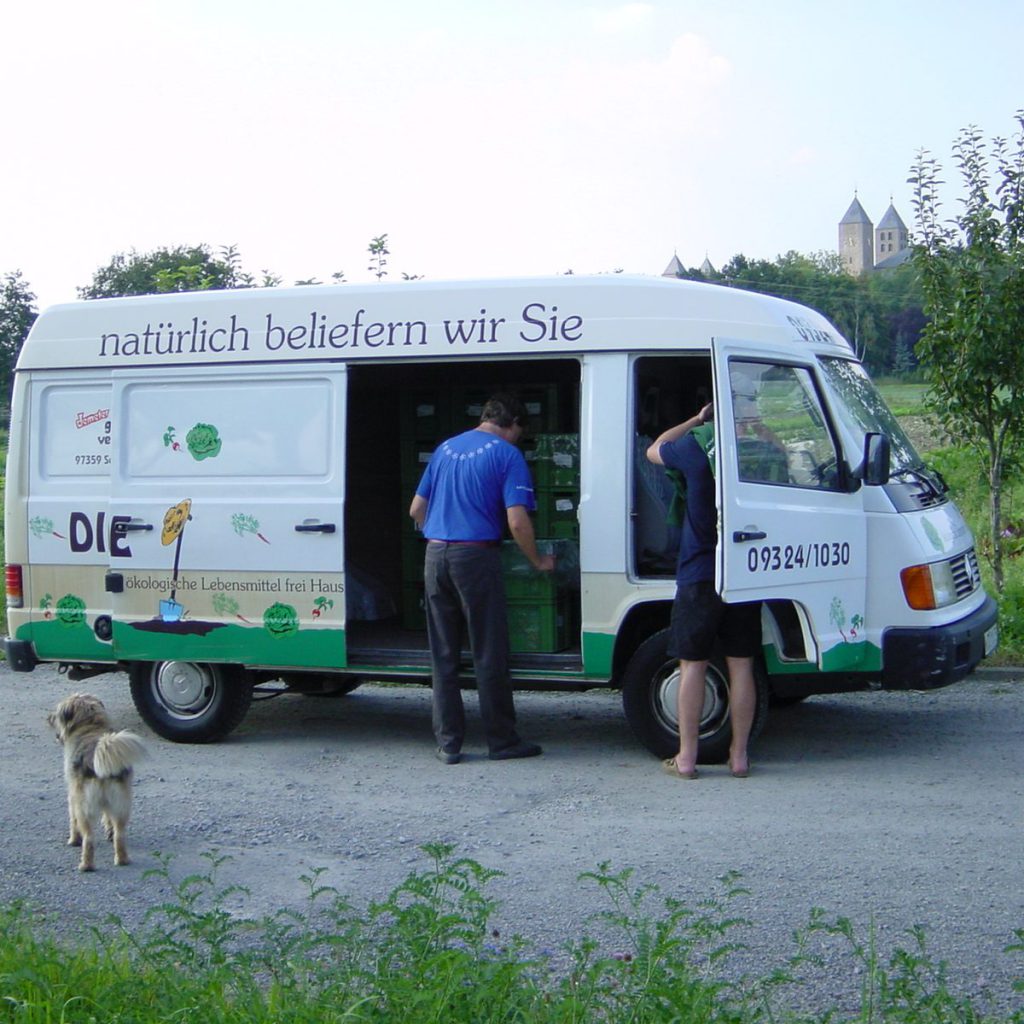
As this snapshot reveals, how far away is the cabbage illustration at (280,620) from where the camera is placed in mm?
7875

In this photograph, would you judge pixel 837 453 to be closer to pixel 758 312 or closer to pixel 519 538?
pixel 758 312

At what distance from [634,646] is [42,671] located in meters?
5.56

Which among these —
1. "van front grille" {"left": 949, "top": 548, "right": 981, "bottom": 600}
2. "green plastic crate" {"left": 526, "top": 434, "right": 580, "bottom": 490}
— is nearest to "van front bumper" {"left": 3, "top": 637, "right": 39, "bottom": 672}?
"green plastic crate" {"left": 526, "top": 434, "right": 580, "bottom": 490}

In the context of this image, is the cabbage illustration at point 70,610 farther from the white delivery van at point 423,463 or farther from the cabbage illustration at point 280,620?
the cabbage illustration at point 280,620

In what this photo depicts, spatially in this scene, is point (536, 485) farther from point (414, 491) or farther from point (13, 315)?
point (13, 315)

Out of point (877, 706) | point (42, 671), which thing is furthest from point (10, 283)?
point (877, 706)

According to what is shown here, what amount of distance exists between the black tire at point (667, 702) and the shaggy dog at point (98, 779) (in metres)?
2.67

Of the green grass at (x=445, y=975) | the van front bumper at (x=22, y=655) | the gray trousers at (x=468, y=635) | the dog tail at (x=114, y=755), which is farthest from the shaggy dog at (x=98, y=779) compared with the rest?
the van front bumper at (x=22, y=655)

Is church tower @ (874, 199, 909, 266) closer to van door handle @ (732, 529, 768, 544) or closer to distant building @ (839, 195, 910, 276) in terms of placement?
distant building @ (839, 195, 910, 276)

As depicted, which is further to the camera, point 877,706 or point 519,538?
point 877,706

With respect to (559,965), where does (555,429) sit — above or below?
above

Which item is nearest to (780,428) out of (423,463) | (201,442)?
(423,463)

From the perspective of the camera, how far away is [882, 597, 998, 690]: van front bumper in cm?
702

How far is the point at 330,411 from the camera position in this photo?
7797 millimetres
